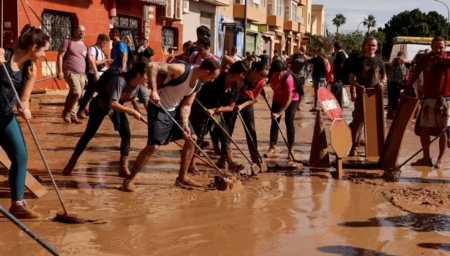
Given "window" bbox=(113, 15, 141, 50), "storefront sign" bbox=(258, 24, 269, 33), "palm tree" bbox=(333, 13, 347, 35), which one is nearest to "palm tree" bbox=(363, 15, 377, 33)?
"palm tree" bbox=(333, 13, 347, 35)

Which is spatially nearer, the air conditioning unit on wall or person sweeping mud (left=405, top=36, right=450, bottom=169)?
person sweeping mud (left=405, top=36, right=450, bottom=169)

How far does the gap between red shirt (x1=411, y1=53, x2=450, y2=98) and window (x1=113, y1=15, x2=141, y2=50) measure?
15.4 meters

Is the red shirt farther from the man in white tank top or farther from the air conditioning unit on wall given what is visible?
the air conditioning unit on wall

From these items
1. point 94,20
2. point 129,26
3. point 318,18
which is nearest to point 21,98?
point 94,20

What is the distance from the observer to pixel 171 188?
275 inches

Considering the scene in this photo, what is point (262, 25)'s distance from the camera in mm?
43344

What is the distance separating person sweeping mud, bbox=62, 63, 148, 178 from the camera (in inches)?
260

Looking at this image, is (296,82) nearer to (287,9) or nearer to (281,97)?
(281,97)

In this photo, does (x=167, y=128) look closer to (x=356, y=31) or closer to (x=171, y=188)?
(x=171, y=188)

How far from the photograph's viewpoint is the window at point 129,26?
75.2 ft

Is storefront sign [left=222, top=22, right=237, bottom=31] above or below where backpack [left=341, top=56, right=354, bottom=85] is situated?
above

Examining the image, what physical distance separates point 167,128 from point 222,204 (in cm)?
99

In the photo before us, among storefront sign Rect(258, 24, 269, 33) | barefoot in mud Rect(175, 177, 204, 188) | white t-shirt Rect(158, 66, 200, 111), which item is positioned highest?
storefront sign Rect(258, 24, 269, 33)

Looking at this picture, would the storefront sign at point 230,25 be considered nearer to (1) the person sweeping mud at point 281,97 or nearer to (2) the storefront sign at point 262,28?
(2) the storefront sign at point 262,28
